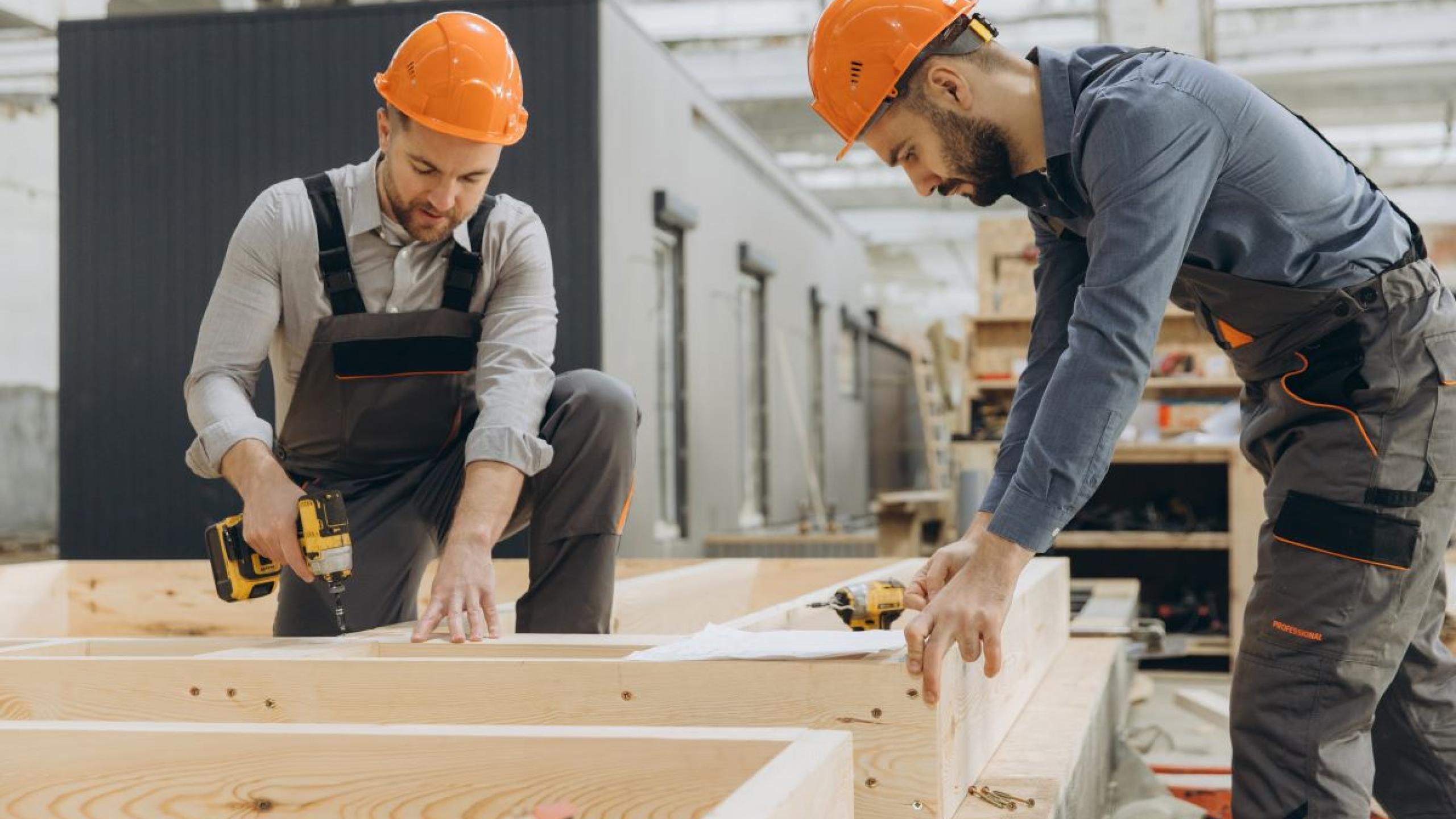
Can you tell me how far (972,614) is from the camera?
144cm

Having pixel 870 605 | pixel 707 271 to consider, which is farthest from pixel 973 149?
pixel 707 271

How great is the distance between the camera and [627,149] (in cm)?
693

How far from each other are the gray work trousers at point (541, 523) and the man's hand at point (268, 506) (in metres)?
0.35

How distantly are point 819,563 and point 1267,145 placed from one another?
7.46 feet

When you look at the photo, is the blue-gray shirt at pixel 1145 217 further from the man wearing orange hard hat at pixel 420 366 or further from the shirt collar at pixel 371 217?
the shirt collar at pixel 371 217

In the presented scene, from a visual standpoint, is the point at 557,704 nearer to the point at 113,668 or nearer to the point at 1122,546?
the point at 113,668

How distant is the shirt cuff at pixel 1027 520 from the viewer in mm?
1448

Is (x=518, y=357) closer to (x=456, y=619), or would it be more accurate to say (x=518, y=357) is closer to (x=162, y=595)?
(x=456, y=619)

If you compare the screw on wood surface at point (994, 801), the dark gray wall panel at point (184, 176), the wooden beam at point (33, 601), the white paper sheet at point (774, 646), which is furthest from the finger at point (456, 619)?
the dark gray wall panel at point (184, 176)

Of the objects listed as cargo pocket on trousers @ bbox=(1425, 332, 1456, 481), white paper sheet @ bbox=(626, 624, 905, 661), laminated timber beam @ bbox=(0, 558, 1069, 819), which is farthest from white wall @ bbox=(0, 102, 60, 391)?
cargo pocket on trousers @ bbox=(1425, 332, 1456, 481)

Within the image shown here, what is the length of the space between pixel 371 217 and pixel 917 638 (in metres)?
1.43

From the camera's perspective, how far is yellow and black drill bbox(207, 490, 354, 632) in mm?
1962

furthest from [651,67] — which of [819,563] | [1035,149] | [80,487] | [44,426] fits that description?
[44,426]

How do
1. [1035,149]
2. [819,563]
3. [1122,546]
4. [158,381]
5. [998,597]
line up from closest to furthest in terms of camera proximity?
1. [998,597]
2. [1035,149]
3. [819,563]
4. [1122,546]
5. [158,381]
